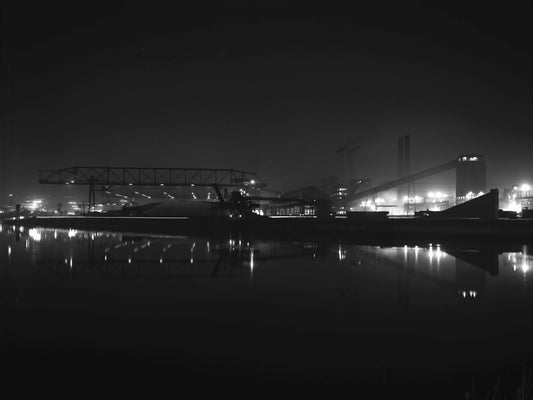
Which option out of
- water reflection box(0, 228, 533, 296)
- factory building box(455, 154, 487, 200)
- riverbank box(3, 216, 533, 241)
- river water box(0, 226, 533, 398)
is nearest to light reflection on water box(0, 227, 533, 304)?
water reflection box(0, 228, 533, 296)

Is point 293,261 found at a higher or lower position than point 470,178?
lower

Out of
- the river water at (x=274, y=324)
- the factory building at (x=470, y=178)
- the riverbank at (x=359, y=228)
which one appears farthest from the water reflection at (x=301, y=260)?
the factory building at (x=470, y=178)

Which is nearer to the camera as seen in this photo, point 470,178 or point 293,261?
point 293,261

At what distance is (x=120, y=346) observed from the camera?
6211 mm

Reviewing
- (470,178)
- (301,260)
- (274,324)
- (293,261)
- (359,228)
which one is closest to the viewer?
(274,324)

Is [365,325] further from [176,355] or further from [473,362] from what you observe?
[176,355]

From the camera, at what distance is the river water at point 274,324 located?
17.9 feet

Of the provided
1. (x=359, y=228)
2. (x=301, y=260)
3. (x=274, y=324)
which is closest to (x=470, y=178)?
(x=359, y=228)

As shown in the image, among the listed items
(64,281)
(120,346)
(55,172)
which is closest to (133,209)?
(55,172)

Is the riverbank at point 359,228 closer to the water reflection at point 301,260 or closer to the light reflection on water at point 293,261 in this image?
the water reflection at point 301,260

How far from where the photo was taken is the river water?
545cm

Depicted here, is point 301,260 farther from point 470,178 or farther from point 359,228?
point 470,178

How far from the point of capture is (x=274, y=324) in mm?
7496

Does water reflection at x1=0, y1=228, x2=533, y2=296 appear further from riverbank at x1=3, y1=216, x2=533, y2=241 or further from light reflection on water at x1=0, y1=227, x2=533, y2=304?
riverbank at x1=3, y1=216, x2=533, y2=241
